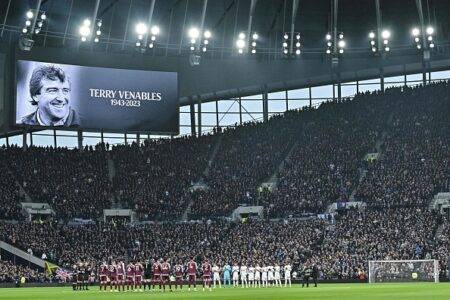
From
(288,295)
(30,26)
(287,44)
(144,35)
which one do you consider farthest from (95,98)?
(288,295)

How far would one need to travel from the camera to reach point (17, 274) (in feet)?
204

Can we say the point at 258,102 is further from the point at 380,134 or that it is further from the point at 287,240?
the point at 287,240

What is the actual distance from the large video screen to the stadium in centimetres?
13

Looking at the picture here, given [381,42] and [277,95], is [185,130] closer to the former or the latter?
[277,95]

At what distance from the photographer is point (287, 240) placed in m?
66.6

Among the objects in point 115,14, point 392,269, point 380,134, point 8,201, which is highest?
point 115,14

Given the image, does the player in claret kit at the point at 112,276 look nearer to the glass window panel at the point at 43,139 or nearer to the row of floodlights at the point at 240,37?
the row of floodlights at the point at 240,37

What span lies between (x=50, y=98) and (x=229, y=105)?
69.1ft

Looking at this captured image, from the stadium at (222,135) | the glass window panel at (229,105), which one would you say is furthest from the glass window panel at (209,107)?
the glass window panel at (229,105)

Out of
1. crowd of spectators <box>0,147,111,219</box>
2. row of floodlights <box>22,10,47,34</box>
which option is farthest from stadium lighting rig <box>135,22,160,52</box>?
crowd of spectators <box>0,147,111,219</box>

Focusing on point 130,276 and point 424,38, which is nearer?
point 130,276

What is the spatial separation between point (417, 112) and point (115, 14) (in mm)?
29404

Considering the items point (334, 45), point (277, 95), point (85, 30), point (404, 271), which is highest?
point (334, 45)

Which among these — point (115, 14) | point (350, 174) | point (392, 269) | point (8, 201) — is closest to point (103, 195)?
point (8, 201)
